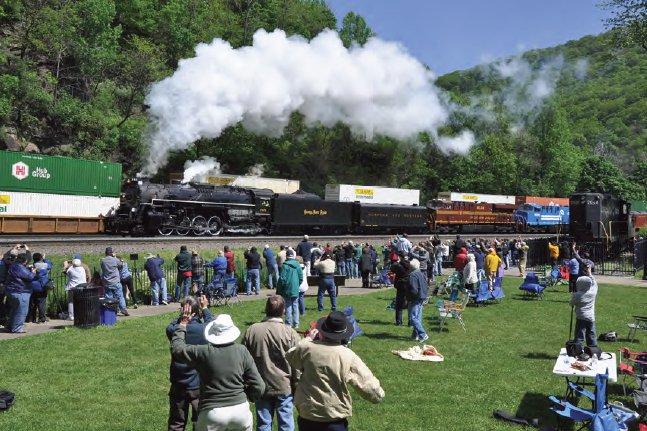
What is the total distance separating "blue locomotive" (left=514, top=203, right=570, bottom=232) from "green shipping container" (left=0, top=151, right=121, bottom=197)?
1369 inches

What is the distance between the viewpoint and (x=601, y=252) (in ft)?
101

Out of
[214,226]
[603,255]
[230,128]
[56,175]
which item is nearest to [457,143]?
[230,128]

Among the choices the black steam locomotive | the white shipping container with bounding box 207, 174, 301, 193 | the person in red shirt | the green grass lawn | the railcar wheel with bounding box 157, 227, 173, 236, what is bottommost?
the green grass lawn

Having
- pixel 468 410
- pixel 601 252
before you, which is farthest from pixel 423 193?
pixel 468 410

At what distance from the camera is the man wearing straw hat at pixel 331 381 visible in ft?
15.7

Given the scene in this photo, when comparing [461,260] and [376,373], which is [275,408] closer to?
[376,373]

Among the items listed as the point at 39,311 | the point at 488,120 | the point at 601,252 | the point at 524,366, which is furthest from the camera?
the point at 488,120

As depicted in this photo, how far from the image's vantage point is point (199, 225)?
1225 inches

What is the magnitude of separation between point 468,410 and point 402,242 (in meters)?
13.6

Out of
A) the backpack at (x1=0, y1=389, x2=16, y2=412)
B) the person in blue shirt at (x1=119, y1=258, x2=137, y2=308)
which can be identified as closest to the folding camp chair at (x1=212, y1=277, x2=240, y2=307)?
the person in blue shirt at (x1=119, y1=258, x2=137, y2=308)

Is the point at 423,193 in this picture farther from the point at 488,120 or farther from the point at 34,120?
the point at 34,120

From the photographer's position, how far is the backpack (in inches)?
308

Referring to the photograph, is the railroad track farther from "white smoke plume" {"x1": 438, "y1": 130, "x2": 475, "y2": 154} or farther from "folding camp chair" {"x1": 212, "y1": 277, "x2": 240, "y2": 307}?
"white smoke plume" {"x1": 438, "y1": 130, "x2": 475, "y2": 154}

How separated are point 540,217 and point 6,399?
166 ft
